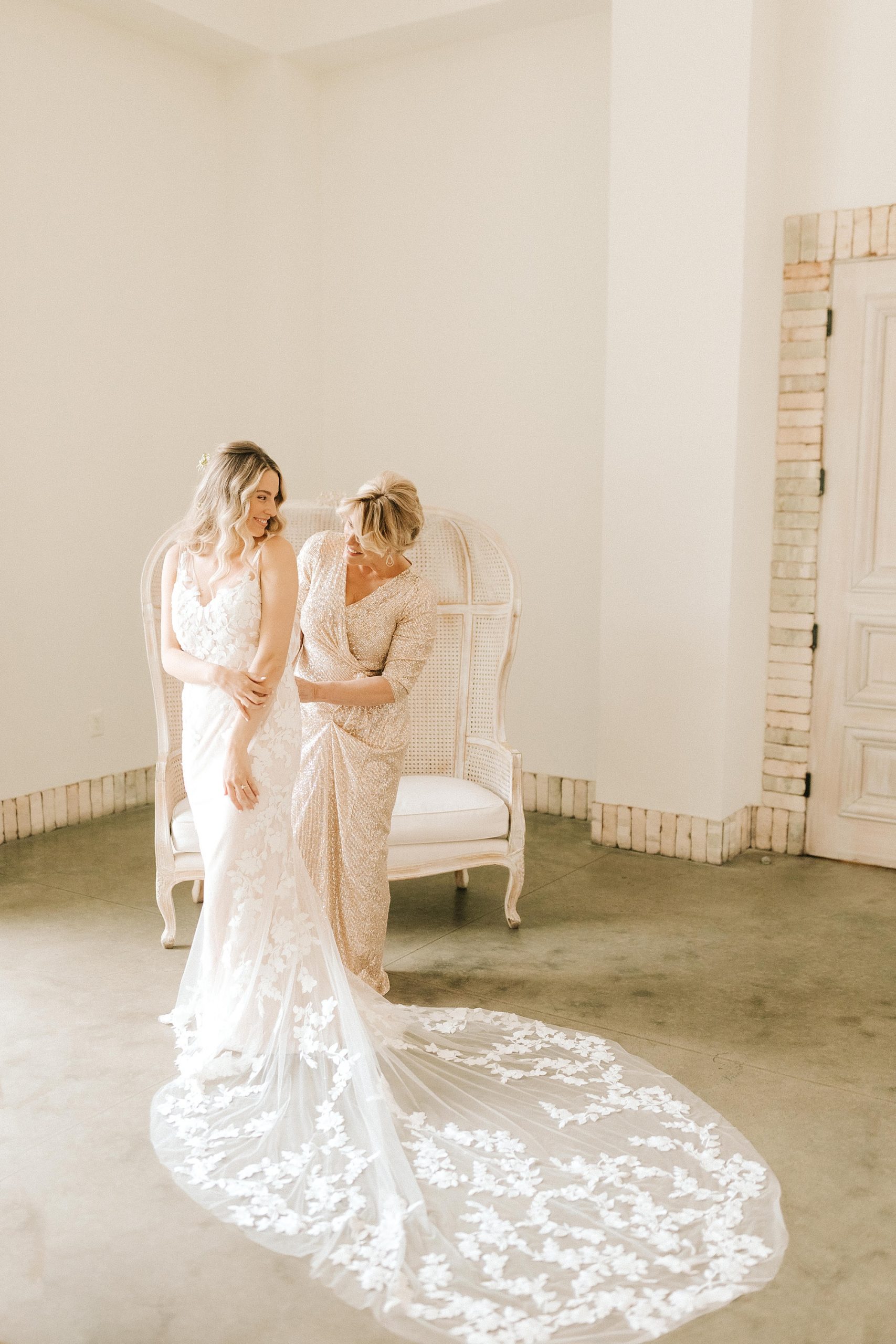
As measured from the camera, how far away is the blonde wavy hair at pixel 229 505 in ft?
9.91

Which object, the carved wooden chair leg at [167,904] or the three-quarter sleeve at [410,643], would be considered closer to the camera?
the three-quarter sleeve at [410,643]

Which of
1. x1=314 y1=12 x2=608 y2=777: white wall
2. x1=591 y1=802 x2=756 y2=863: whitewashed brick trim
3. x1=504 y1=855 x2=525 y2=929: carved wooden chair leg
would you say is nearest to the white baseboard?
x1=591 y1=802 x2=756 y2=863: whitewashed brick trim

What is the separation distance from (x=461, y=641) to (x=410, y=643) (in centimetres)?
89

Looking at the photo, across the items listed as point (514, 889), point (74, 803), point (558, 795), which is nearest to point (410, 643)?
point (514, 889)

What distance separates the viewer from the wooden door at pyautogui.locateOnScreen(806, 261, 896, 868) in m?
4.69

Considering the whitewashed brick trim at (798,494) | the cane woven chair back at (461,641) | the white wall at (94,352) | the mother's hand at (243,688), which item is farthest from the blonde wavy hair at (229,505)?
the whitewashed brick trim at (798,494)

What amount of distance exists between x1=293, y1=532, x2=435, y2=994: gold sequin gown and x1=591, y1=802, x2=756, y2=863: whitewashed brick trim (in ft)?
5.58

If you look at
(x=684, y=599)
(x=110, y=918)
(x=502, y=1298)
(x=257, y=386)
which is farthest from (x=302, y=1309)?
(x=257, y=386)

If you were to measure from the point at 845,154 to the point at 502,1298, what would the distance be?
425cm

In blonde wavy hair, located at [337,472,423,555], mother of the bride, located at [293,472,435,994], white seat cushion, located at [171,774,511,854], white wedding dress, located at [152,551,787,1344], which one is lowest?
white wedding dress, located at [152,551,787,1344]

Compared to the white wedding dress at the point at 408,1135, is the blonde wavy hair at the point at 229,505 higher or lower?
higher

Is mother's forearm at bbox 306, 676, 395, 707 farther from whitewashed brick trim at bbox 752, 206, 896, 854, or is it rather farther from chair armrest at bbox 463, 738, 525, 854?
whitewashed brick trim at bbox 752, 206, 896, 854

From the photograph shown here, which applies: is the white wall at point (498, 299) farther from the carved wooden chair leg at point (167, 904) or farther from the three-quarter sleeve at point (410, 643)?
the carved wooden chair leg at point (167, 904)

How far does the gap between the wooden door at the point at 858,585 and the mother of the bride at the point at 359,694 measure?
6.66 ft
